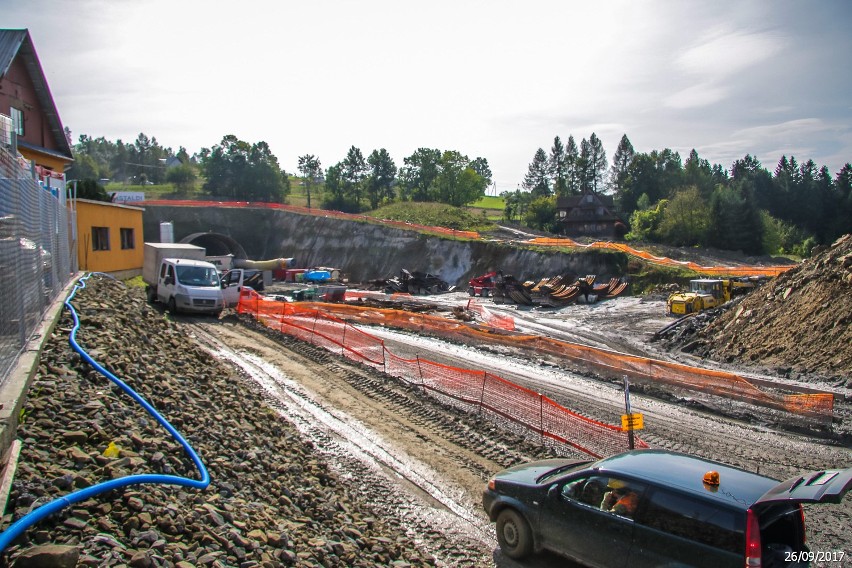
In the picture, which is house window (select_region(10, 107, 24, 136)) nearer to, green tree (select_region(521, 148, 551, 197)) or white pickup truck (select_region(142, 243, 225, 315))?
white pickup truck (select_region(142, 243, 225, 315))

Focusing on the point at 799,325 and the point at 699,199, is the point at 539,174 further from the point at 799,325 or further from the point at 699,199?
the point at 799,325

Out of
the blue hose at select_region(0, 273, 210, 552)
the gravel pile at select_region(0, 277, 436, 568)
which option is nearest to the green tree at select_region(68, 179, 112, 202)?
the gravel pile at select_region(0, 277, 436, 568)

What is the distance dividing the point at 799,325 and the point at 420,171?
87.9 meters

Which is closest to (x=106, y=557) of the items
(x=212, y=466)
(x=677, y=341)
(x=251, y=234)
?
(x=212, y=466)

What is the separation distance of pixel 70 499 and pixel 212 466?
230 cm

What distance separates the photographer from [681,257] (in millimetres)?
49688

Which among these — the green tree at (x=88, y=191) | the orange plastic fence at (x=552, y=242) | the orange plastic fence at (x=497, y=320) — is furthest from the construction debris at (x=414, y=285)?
the green tree at (x=88, y=191)

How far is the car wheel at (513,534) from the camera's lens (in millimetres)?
6996

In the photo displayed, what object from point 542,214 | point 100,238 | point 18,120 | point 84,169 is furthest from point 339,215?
point 84,169

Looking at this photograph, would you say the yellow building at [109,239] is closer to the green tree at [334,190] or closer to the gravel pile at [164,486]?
the gravel pile at [164,486]

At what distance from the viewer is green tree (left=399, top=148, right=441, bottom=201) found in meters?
103

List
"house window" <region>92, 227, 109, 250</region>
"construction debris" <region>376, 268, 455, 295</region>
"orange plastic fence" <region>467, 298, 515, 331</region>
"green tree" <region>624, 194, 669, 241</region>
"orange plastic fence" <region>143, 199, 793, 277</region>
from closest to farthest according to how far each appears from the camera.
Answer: "house window" <region>92, 227, 109, 250</region> < "orange plastic fence" <region>467, 298, 515, 331</region> < "orange plastic fence" <region>143, 199, 793, 277</region> < "construction debris" <region>376, 268, 455, 295</region> < "green tree" <region>624, 194, 669, 241</region>

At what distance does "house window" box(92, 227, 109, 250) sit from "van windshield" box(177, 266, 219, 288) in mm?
5163

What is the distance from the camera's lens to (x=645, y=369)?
16.9 meters
